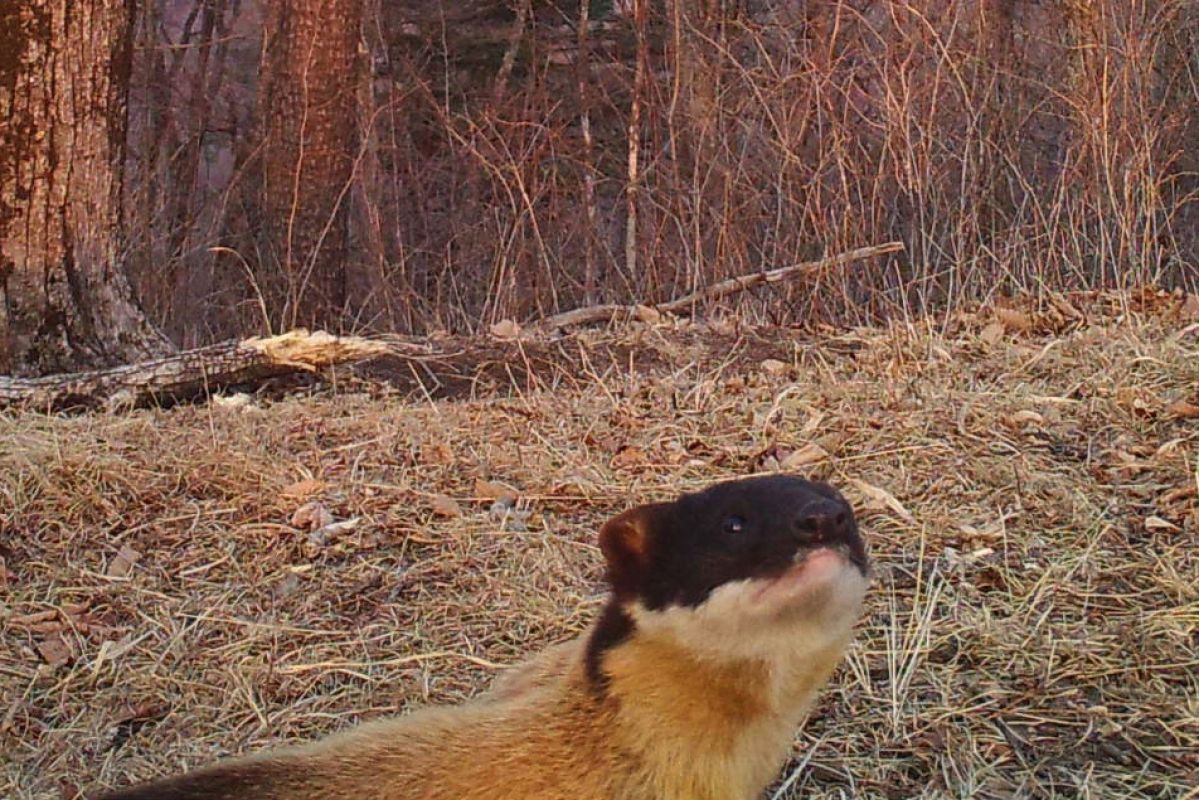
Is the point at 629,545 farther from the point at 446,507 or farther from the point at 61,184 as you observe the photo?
the point at 61,184

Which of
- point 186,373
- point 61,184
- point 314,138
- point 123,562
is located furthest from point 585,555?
point 314,138

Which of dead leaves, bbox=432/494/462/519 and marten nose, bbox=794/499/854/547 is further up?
marten nose, bbox=794/499/854/547

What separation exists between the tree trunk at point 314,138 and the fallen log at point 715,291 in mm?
2262

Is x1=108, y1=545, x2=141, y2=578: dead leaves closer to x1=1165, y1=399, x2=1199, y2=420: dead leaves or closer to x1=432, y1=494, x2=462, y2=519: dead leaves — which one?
x1=432, y1=494, x2=462, y2=519: dead leaves

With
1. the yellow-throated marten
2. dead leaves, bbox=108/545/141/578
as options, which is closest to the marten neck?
the yellow-throated marten

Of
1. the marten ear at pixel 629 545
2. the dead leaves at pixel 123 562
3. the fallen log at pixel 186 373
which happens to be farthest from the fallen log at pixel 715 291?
the marten ear at pixel 629 545

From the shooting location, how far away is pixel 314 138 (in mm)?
9492

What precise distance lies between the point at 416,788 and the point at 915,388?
3044mm

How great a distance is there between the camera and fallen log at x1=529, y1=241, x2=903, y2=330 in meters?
7.25

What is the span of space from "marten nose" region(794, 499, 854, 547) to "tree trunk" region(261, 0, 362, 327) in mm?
7048

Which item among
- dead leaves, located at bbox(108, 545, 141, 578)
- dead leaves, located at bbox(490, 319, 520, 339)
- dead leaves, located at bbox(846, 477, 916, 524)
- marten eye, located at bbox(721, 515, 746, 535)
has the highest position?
marten eye, located at bbox(721, 515, 746, 535)

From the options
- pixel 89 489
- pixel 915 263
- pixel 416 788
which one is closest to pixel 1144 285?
pixel 915 263

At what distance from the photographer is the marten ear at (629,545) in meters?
2.54

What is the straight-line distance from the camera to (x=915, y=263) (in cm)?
741
